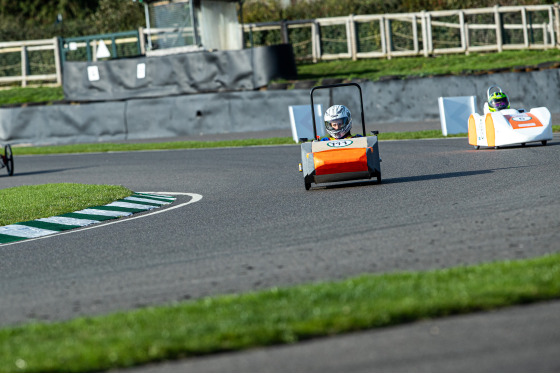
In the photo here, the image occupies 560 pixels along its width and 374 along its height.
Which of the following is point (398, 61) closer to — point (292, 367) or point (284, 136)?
point (284, 136)

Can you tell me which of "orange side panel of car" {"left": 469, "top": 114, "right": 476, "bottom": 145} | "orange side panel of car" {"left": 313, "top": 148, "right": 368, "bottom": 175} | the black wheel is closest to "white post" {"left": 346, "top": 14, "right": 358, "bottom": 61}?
the black wheel

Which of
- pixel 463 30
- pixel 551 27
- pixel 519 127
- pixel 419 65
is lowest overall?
pixel 519 127

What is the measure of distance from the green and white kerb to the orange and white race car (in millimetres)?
2112

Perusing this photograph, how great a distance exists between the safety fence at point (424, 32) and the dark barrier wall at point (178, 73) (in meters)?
6.01

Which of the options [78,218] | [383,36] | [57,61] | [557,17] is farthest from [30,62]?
[78,218]

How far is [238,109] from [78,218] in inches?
584

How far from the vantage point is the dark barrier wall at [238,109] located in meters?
23.2

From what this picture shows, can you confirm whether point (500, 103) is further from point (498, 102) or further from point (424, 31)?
point (424, 31)

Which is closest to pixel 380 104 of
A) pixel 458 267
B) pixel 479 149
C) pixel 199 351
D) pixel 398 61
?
pixel 479 149

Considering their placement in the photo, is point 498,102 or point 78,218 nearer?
point 78,218

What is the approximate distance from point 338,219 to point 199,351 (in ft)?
14.8

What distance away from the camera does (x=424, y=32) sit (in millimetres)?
36906

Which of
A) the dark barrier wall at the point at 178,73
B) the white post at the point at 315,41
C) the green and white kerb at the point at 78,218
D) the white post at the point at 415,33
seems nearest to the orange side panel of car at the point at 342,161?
the green and white kerb at the point at 78,218

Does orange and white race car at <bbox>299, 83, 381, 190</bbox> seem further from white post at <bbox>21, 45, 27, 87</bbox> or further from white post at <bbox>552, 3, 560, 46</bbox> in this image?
white post at <bbox>21, 45, 27, 87</bbox>
